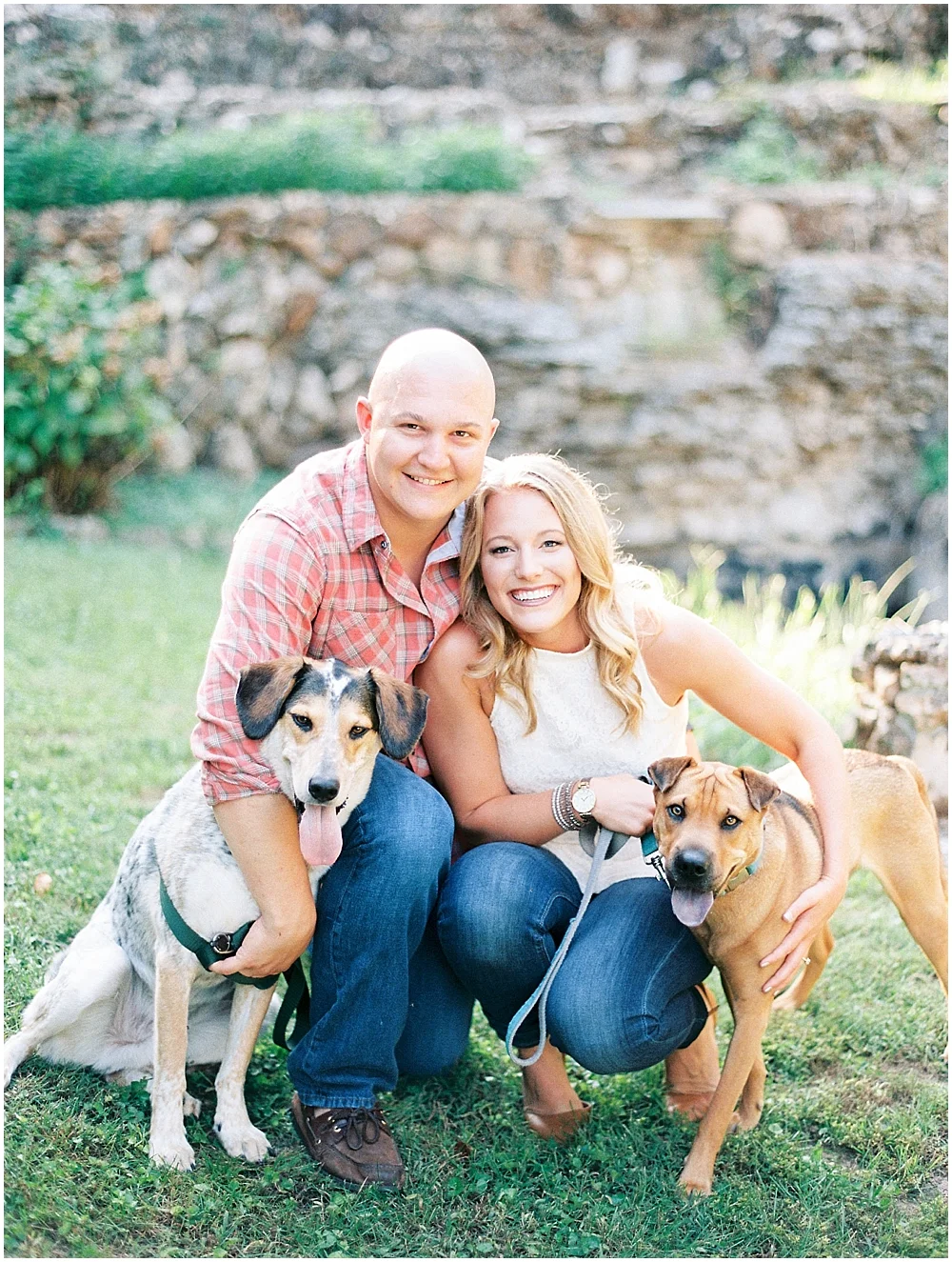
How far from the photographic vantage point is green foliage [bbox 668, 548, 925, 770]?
535cm

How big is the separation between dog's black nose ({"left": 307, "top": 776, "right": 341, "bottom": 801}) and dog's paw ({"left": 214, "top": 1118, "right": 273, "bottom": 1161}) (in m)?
0.91

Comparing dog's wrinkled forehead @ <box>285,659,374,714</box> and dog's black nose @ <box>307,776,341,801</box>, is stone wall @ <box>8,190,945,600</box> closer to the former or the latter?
dog's wrinkled forehead @ <box>285,659,374,714</box>

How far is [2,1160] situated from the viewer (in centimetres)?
248

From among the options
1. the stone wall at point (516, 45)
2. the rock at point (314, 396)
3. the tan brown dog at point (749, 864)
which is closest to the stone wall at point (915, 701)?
the tan brown dog at point (749, 864)

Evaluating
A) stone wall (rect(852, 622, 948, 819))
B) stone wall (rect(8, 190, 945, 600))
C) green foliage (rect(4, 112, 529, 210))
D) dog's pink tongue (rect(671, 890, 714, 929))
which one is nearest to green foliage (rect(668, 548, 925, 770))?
stone wall (rect(852, 622, 948, 819))

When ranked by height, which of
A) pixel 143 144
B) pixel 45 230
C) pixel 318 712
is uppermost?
pixel 143 144

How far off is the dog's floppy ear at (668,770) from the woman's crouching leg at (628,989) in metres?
0.38

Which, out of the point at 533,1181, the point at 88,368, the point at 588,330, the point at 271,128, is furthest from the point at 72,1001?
the point at 271,128

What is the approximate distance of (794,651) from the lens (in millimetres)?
5891

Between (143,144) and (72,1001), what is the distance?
9014mm

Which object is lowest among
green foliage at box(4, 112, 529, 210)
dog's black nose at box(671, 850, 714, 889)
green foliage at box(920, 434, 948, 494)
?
dog's black nose at box(671, 850, 714, 889)

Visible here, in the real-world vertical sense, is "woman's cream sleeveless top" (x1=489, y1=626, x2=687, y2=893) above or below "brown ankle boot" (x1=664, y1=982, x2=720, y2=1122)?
above

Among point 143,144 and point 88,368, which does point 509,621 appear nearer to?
point 88,368

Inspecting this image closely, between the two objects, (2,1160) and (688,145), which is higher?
(688,145)
